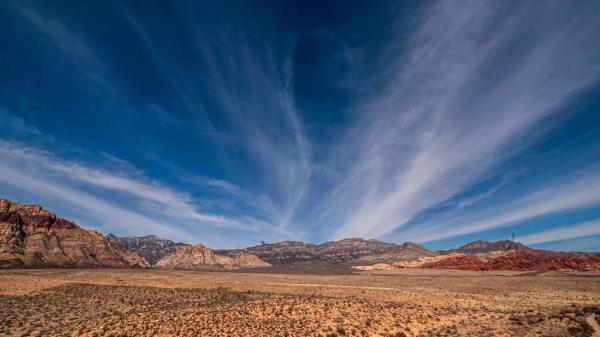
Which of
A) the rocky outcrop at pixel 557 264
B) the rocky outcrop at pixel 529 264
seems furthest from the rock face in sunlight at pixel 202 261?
the rocky outcrop at pixel 557 264

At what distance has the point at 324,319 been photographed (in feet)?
59.6

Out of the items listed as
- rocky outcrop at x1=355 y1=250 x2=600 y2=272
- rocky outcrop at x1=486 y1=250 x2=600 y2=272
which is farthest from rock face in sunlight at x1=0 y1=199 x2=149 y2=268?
rocky outcrop at x1=486 y1=250 x2=600 y2=272

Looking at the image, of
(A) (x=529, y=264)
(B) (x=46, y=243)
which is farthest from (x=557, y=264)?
(B) (x=46, y=243)

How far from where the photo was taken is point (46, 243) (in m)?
107

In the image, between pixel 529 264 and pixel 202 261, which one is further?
pixel 202 261

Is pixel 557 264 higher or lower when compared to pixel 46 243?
higher

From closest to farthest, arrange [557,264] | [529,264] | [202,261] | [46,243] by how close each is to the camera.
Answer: [557,264] < [529,264] < [46,243] < [202,261]

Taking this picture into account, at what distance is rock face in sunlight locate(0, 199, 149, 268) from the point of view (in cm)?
9594

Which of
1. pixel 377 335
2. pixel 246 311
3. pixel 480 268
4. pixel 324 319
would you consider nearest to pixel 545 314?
A: pixel 377 335

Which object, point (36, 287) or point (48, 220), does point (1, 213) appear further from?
point (36, 287)

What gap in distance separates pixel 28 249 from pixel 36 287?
298ft

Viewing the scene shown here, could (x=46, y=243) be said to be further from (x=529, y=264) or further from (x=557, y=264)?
(x=557, y=264)

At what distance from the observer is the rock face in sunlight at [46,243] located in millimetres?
95938

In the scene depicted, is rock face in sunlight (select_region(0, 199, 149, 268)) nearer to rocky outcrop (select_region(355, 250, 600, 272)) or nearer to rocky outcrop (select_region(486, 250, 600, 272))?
rocky outcrop (select_region(355, 250, 600, 272))
